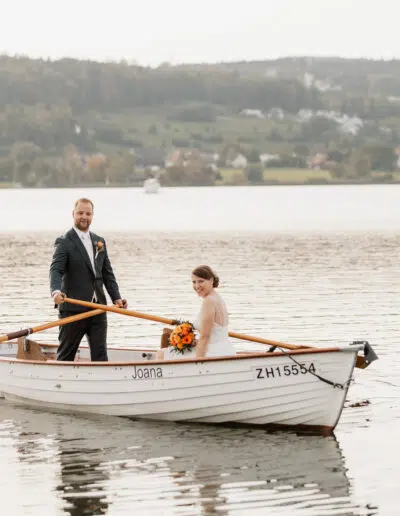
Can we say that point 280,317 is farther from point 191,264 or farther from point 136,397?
point 191,264

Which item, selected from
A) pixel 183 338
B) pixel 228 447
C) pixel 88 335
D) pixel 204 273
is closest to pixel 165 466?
pixel 228 447

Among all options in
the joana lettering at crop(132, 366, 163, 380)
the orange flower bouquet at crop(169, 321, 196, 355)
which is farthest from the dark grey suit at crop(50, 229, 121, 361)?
the orange flower bouquet at crop(169, 321, 196, 355)

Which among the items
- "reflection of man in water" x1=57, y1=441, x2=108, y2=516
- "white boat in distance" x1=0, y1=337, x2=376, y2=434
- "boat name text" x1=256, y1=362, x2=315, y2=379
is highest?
"boat name text" x1=256, y1=362, x2=315, y2=379

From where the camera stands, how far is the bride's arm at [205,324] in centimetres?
1659

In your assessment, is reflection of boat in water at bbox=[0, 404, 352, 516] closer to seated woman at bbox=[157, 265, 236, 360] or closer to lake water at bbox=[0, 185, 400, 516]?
lake water at bbox=[0, 185, 400, 516]

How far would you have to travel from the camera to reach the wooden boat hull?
16109mm

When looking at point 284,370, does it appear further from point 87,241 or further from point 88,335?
point 87,241

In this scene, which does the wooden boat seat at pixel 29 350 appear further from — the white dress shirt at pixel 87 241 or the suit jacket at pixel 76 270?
the white dress shirt at pixel 87 241

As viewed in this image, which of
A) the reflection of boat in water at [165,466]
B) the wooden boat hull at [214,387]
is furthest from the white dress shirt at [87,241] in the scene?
the reflection of boat in water at [165,466]

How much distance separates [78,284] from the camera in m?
17.9

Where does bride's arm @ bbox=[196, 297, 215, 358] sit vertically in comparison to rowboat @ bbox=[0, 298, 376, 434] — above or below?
above

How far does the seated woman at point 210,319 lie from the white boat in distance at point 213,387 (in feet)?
0.93

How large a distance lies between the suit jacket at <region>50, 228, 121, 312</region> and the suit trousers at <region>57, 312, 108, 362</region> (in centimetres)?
23

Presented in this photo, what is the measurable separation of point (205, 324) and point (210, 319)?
110 mm
